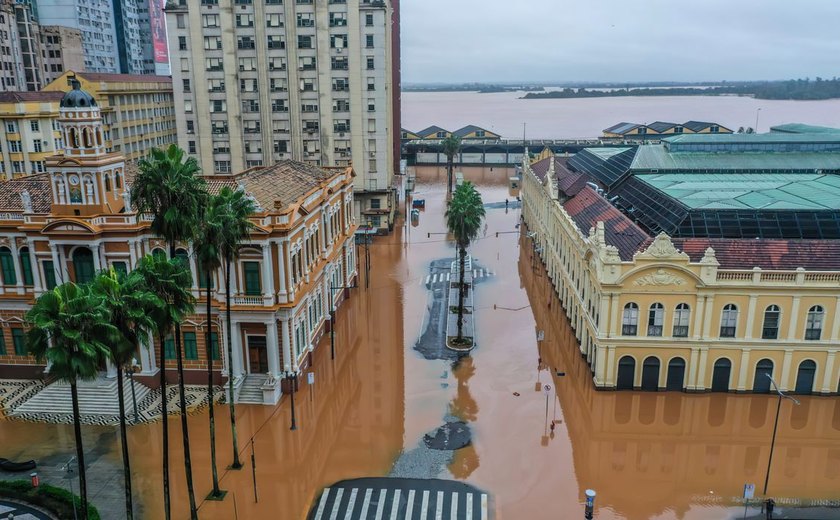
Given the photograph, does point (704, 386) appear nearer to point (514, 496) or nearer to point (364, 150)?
point (514, 496)

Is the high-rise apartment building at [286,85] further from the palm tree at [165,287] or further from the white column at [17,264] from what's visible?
the palm tree at [165,287]

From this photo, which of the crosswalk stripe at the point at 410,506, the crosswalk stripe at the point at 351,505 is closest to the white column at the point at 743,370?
the crosswalk stripe at the point at 410,506

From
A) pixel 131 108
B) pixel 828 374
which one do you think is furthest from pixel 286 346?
pixel 131 108

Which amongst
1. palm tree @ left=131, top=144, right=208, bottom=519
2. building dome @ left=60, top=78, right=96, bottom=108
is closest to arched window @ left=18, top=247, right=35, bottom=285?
building dome @ left=60, top=78, right=96, bottom=108

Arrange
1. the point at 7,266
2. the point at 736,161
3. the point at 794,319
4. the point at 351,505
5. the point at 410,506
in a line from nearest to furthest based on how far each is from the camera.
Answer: the point at 410,506 < the point at 351,505 < the point at 794,319 < the point at 7,266 < the point at 736,161

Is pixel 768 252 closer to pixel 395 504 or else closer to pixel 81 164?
pixel 395 504
